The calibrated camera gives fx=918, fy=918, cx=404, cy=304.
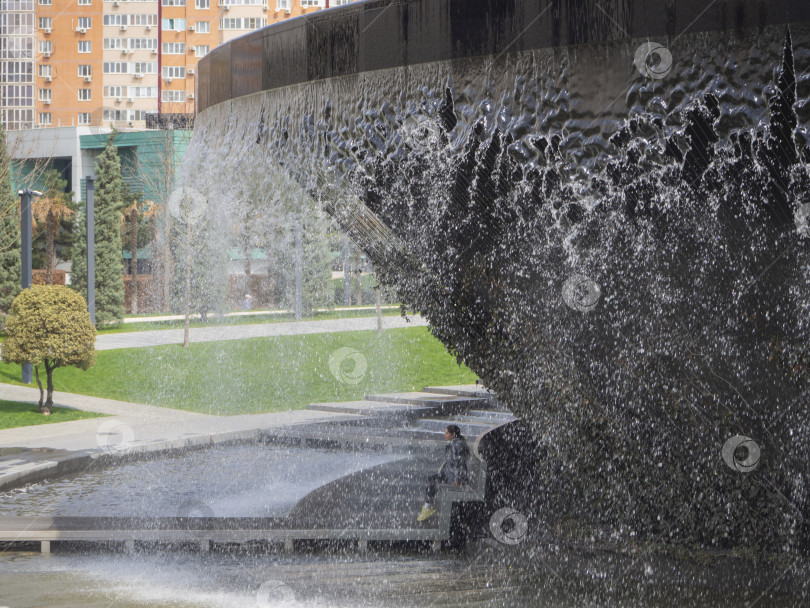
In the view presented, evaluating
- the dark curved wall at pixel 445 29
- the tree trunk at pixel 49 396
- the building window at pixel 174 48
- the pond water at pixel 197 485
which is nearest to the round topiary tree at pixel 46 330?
the tree trunk at pixel 49 396

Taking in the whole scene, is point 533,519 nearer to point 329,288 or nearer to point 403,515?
point 403,515

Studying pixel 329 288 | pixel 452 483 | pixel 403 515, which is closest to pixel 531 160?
pixel 452 483

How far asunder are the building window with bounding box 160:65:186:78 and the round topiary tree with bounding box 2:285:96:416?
41646 millimetres

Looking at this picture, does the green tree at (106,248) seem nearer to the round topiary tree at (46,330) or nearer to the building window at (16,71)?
the round topiary tree at (46,330)

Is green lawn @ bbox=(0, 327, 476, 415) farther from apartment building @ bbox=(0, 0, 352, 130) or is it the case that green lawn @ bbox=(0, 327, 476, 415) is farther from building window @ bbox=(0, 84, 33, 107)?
building window @ bbox=(0, 84, 33, 107)

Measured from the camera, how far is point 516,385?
7668 mm

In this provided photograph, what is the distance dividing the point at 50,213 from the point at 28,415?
22.9 metres

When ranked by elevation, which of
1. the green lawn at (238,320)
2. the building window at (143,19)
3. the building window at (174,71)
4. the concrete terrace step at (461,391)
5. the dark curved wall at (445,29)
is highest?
the building window at (143,19)

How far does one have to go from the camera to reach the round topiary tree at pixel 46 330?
14.8 meters

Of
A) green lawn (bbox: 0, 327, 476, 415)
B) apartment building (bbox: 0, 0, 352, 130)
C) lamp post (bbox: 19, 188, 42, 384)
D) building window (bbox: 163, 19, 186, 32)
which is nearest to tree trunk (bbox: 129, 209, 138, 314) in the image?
green lawn (bbox: 0, 327, 476, 415)

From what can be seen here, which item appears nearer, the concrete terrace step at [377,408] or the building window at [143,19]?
the concrete terrace step at [377,408]

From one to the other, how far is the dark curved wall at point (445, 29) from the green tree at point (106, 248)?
24757 millimetres

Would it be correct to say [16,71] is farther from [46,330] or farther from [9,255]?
[46,330]

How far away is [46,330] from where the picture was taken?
14.9m
